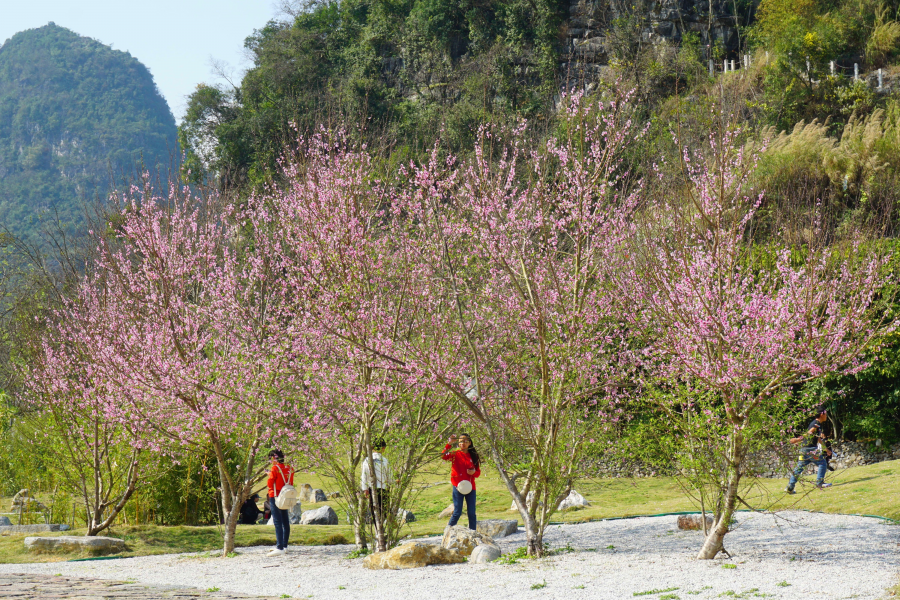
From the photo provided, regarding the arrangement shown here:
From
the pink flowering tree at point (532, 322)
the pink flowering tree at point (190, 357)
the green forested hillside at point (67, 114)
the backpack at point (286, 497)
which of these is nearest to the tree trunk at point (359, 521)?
the backpack at point (286, 497)

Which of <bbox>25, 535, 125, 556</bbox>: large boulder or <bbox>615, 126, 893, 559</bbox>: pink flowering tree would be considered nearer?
<bbox>615, 126, 893, 559</bbox>: pink flowering tree

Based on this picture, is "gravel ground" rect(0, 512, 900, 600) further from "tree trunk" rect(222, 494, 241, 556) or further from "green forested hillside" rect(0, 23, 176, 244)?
"green forested hillside" rect(0, 23, 176, 244)

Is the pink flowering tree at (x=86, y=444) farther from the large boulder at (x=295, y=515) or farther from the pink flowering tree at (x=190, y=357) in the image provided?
the large boulder at (x=295, y=515)

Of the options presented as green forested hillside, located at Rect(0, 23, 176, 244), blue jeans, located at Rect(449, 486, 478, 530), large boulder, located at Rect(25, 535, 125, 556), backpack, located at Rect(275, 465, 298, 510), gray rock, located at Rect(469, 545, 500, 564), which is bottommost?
gray rock, located at Rect(469, 545, 500, 564)

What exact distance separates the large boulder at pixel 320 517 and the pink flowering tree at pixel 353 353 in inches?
157

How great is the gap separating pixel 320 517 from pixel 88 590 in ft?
22.0

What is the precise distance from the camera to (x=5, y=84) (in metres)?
112

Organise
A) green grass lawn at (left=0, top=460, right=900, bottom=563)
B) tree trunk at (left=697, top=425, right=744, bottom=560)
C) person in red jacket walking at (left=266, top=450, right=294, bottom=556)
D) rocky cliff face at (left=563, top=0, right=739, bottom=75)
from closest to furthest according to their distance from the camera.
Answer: tree trunk at (left=697, top=425, right=744, bottom=560), person in red jacket walking at (left=266, top=450, right=294, bottom=556), green grass lawn at (left=0, top=460, right=900, bottom=563), rocky cliff face at (left=563, top=0, right=739, bottom=75)

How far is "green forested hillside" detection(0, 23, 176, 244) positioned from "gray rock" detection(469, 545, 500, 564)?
81398 mm

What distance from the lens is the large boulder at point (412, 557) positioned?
7.91 meters

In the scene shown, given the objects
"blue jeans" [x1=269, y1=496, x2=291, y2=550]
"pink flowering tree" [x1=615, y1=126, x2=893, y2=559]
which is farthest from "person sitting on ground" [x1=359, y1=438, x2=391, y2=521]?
"pink flowering tree" [x1=615, y1=126, x2=893, y2=559]

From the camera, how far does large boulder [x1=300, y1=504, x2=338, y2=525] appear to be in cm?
1322

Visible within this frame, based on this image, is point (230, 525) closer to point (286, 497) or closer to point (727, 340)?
point (286, 497)

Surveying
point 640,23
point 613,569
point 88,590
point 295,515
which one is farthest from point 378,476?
point 640,23
